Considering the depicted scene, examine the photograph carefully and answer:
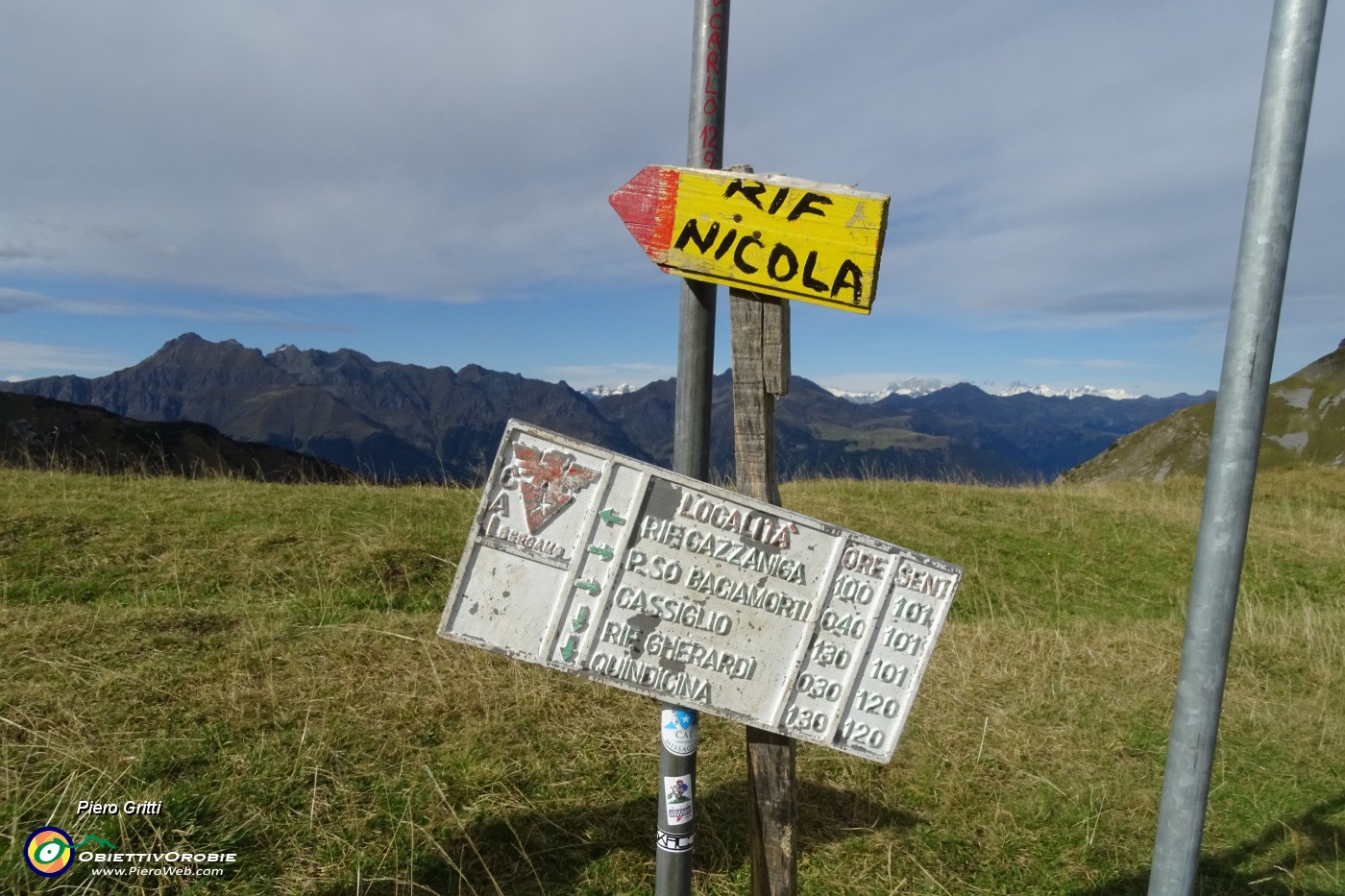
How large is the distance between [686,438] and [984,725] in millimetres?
3839

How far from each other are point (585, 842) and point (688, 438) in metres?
2.46

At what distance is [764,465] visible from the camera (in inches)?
117

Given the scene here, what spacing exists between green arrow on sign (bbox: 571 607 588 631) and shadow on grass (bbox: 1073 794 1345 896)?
3.29 m

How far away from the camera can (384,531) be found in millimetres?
9180

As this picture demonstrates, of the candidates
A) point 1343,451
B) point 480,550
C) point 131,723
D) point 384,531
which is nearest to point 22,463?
point 384,531

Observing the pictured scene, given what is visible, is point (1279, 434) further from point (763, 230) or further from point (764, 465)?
point (763, 230)

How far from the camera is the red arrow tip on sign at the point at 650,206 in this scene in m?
2.78

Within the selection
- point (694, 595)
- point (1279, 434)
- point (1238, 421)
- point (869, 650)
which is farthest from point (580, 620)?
point (1279, 434)

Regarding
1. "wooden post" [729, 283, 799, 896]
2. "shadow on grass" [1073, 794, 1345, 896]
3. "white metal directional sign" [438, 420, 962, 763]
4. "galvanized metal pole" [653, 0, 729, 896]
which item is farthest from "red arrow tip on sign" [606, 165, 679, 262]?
"shadow on grass" [1073, 794, 1345, 896]

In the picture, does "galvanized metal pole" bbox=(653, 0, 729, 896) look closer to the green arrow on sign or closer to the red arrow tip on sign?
the red arrow tip on sign

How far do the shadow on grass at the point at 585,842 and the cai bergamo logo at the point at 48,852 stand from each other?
1.12m

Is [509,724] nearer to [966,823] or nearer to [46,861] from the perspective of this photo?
[46,861]

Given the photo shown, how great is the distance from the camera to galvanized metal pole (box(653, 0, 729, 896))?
9.11ft

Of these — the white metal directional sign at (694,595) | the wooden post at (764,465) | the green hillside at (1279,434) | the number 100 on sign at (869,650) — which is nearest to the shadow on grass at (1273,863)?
the wooden post at (764,465)
